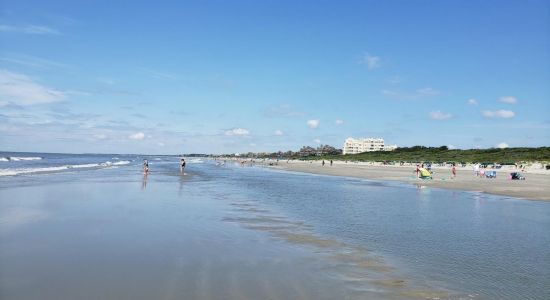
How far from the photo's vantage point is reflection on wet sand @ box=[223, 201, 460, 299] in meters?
6.62

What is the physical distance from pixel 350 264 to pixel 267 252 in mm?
1881

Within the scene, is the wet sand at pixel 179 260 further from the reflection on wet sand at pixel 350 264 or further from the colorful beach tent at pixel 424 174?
the colorful beach tent at pixel 424 174

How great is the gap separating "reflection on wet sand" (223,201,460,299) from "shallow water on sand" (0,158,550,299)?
0.03 meters

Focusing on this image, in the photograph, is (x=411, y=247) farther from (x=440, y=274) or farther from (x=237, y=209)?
(x=237, y=209)

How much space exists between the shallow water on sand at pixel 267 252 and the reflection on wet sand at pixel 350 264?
1.1 inches

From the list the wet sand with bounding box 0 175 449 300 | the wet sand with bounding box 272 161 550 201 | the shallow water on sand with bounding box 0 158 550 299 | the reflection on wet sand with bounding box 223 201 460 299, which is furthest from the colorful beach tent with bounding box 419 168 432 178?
the reflection on wet sand with bounding box 223 201 460 299

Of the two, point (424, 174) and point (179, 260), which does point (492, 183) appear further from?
point (179, 260)

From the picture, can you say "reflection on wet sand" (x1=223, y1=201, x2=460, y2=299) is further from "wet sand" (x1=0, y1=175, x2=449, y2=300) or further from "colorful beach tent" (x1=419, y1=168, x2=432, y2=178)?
"colorful beach tent" (x1=419, y1=168, x2=432, y2=178)

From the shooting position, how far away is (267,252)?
30.2ft

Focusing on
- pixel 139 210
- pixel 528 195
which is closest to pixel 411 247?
pixel 139 210

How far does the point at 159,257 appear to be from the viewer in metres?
8.45

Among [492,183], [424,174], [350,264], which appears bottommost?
[350,264]

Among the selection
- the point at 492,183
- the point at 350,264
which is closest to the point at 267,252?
the point at 350,264

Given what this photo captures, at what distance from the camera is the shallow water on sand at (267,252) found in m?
6.61
